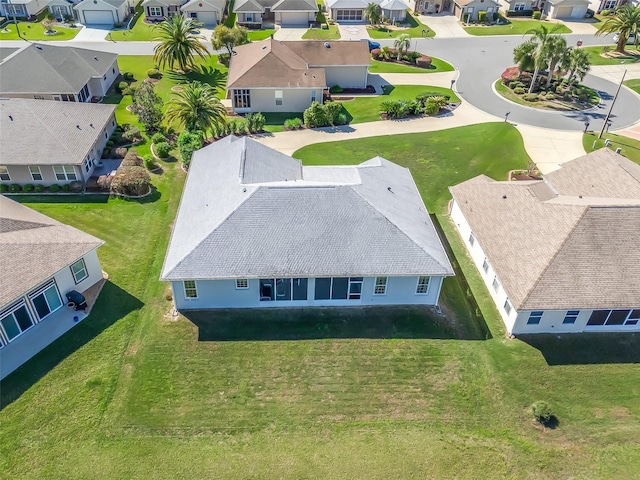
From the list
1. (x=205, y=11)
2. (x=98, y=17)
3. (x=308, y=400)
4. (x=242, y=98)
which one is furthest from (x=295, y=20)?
(x=308, y=400)

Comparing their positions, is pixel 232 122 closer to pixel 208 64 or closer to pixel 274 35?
pixel 208 64

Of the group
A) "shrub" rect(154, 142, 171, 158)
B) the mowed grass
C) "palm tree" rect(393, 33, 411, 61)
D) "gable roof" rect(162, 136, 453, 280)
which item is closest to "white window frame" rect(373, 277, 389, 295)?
"gable roof" rect(162, 136, 453, 280)

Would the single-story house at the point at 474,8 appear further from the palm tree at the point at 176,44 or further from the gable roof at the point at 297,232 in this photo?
the gable roof at the point at 297,232

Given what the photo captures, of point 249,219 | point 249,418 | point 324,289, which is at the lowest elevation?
point 249,418

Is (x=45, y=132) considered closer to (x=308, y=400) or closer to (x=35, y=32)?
(x=308, y=400)

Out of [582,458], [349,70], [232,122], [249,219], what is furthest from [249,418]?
[349,70]
